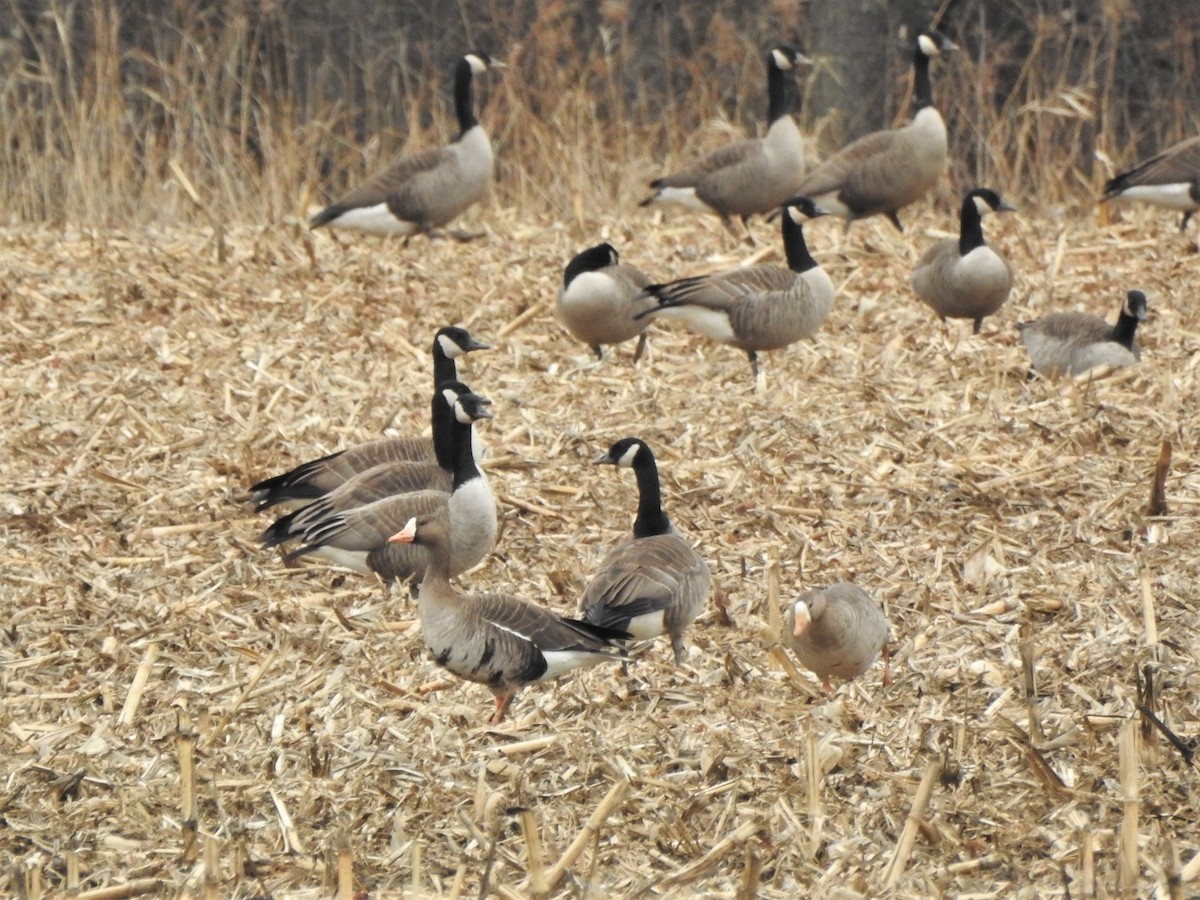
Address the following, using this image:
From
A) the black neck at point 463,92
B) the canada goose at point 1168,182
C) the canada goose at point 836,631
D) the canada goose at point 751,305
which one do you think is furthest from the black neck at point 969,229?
the black neck at point 463,92

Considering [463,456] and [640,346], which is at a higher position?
[463,456]

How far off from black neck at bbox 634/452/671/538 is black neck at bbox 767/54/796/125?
534cm

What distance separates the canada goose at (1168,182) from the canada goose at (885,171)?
1.14 m

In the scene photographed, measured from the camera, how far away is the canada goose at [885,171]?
10156 mm

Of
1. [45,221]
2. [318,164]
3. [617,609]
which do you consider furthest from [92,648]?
[318,164]

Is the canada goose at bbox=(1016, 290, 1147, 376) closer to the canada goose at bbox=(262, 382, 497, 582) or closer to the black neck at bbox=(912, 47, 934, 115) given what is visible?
the canada goose at bbox=(262, 382, 497, 582)

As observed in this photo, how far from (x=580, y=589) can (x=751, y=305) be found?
90.0 inches

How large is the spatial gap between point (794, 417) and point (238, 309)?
131 inches

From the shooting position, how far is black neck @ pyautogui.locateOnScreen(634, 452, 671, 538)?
6.11 metres

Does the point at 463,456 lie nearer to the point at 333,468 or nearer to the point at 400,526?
the point at 400,526

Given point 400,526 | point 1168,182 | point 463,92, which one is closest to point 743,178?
point 463,92

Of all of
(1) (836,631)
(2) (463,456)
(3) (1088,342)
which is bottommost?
(3) (1088,342)

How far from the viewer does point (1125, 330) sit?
776 centimetres

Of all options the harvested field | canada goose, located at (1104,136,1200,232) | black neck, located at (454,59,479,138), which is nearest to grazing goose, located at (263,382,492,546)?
the harvested field
